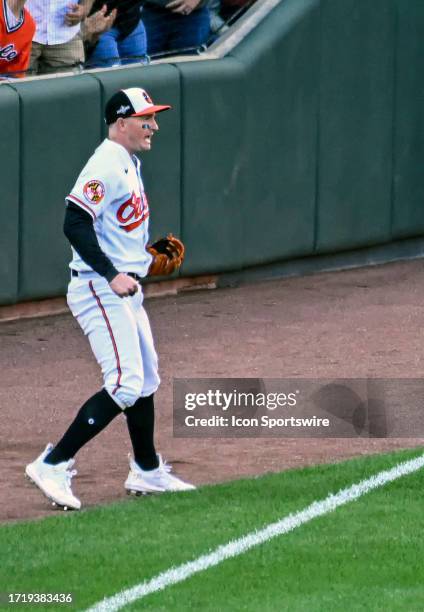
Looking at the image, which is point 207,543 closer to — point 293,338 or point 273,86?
point 293,338

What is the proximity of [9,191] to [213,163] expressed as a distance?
1.76 metres

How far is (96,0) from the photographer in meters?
10.3

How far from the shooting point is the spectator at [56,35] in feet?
32.8

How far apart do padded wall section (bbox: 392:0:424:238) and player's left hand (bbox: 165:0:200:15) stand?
184 cm

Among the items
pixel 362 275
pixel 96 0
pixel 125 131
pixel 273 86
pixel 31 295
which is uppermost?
pixel 125 131

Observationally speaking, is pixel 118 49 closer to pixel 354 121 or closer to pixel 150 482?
pixel 354 121

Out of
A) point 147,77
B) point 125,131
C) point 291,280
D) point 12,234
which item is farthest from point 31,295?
point 125,131

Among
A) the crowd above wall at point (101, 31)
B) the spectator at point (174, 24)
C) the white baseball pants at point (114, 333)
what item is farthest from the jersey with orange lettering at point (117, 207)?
the spectator at point (174, 24)

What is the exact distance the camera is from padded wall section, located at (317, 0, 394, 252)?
37.8ft

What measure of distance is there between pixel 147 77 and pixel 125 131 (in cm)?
396
